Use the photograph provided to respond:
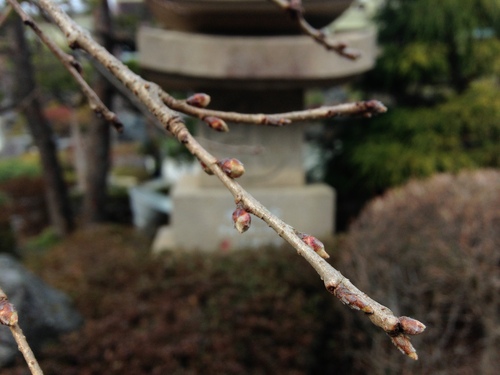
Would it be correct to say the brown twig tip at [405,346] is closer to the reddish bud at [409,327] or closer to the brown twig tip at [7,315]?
the reddish bud at [409,327]

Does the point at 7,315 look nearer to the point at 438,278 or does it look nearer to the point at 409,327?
the point at 409,327

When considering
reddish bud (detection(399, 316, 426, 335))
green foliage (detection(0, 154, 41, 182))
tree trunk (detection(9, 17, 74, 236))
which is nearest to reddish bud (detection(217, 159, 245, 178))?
reddish bud (detection(399, 316, 426, 335))

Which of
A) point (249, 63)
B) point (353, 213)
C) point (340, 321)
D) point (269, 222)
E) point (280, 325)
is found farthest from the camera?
point (353, 213)

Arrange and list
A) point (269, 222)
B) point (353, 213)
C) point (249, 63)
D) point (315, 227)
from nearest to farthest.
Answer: point (269, 222) → point (249, 63) → point (315, 227) → point (353, 213)

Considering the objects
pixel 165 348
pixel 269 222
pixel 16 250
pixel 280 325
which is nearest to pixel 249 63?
pixel 280 325

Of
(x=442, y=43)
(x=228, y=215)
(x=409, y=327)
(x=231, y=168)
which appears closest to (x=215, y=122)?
(x=231, y=168)

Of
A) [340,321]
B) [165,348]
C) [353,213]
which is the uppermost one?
[165,348]

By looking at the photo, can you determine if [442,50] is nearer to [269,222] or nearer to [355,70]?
[355,70]
